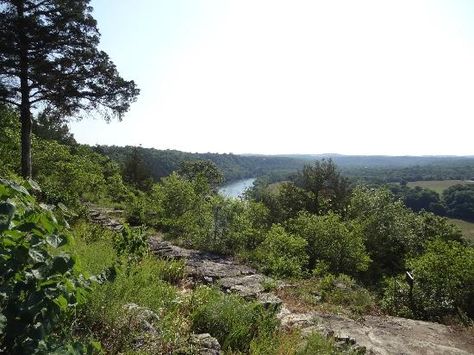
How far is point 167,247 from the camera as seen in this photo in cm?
1021

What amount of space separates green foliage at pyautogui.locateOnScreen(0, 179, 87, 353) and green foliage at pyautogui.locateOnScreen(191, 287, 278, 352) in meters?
2.74

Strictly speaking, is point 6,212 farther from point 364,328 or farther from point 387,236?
point 387,236

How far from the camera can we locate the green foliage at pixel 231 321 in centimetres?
452

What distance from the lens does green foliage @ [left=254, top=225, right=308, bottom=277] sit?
959cm

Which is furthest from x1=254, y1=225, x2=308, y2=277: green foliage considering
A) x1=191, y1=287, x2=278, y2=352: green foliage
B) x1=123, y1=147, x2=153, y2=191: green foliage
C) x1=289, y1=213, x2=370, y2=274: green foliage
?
x1=123, y1=147, x2=153, y2=191: green foliage

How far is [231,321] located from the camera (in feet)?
15.4

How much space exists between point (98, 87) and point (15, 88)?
2.32m

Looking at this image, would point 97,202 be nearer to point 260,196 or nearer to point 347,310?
point 347,310

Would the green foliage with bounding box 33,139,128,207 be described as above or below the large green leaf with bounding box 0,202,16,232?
below

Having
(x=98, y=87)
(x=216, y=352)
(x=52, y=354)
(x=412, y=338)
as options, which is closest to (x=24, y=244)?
(x=52, y=354)

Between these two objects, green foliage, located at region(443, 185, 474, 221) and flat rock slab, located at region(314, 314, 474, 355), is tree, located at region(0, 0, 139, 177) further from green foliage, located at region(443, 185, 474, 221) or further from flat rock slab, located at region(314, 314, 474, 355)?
green foliage, located at region(443, 185, 474, 221)

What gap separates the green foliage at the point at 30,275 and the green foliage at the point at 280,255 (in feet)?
24.8

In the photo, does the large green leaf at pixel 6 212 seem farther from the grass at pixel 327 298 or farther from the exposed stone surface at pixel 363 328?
the grass at pixel 327 298

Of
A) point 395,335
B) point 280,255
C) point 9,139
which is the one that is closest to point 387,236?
point 280,255
